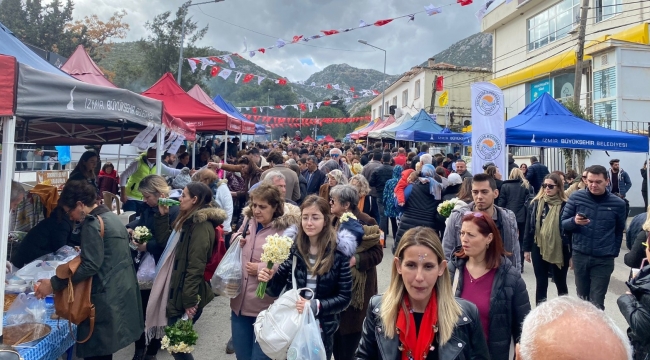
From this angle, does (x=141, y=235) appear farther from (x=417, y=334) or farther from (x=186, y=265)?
(x=417, y=334)

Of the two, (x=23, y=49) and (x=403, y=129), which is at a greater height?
(x=403, y=129)

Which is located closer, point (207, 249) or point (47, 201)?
point (207, 249)

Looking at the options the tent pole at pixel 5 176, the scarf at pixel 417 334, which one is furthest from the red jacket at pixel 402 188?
the tent pole at pixel 5 176

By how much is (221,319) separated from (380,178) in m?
5.14

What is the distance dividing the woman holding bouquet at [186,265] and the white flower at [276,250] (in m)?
0.80

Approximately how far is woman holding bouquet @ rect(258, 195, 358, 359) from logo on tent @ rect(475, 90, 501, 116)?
617 cm

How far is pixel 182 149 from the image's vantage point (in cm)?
1129

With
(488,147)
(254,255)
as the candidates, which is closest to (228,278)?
(254,255)

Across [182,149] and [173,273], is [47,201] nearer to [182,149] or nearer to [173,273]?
[173,273]

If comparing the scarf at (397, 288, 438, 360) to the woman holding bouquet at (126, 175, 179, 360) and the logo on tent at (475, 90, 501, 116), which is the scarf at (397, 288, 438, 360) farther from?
the logo on tent at (475, 90, 501, 116)

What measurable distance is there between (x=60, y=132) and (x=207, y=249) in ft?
15.3

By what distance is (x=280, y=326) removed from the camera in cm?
295

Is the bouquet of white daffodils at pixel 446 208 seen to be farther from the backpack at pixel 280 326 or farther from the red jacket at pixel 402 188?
the backpack at pixel 280 326

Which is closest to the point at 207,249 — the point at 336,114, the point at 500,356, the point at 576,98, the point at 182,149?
the point at 500,356
